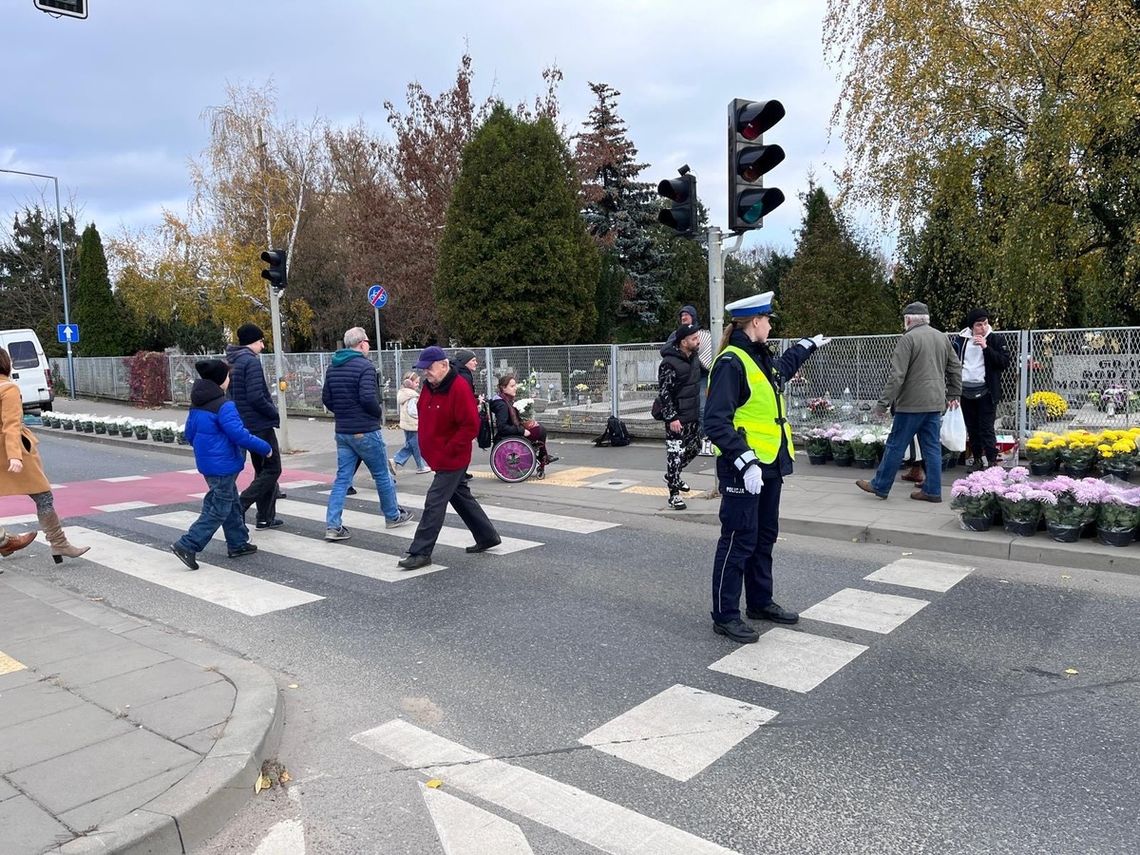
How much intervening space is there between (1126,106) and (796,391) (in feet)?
20.4

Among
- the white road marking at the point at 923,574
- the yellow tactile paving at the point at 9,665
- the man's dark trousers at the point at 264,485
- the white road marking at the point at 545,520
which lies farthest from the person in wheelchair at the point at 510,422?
the yellow tactile paving at the point at 9,665

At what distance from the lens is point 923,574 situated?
20.7 ft

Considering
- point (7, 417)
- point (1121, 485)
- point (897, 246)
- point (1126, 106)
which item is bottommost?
point (1121, 485)

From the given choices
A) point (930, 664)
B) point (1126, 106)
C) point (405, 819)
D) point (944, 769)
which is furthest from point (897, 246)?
point (405, 819)

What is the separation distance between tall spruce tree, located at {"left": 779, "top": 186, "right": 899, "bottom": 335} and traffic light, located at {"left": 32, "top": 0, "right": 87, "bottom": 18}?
19523mm

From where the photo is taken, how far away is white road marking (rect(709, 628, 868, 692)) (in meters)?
4.39

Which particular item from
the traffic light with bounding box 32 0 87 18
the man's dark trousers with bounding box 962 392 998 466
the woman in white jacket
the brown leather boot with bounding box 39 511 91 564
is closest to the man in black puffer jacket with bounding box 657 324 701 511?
the man's dark trousers with bounding box 962 392 998 466

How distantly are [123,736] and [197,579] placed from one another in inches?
130

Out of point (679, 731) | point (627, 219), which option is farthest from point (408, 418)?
point (627, 219)

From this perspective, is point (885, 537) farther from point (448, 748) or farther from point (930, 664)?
point (448, 748)

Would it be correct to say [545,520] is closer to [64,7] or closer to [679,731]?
[679,731]

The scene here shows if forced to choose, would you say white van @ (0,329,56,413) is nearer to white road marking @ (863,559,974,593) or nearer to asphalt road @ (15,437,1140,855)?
asphalt road @ (15,437,1140,855)

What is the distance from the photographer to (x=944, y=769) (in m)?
3.43

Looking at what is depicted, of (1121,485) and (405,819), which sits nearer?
(405,819)
